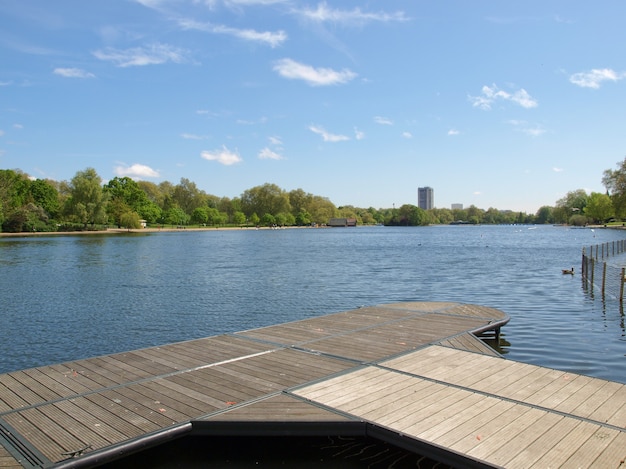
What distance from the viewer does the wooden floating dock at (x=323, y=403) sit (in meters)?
5.61

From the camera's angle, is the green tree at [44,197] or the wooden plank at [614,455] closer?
the wooden plank at [614,455]

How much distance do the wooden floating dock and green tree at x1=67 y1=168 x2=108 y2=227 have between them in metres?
98.8

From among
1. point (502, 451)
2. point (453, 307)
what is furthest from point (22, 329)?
point (502, 451)

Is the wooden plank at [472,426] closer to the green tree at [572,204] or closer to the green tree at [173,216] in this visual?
the green tree at [173,216]

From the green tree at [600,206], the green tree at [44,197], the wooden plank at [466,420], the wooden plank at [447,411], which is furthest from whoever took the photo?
the green tree at [600,206]

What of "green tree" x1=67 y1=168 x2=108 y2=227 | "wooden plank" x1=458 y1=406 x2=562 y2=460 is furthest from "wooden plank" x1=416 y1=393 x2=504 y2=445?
"green tree" x1=67 y1=168 x2=108 y2=227

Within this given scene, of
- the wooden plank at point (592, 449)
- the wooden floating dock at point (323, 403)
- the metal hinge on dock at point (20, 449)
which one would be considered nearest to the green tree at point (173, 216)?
the wooden floating dock at point (323, 403)

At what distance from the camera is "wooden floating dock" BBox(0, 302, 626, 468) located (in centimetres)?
561

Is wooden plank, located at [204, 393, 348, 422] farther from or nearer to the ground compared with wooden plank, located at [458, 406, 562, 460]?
nearer to the ground

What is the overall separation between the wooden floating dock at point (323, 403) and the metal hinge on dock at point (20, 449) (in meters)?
0.02

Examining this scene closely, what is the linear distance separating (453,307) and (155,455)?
10.4 meters

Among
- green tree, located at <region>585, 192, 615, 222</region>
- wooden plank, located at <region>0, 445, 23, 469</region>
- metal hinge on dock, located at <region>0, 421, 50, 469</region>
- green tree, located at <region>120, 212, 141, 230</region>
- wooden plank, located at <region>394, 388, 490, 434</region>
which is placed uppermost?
green tree, located at <region>585, 192, 615, 222</region>

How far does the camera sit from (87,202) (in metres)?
100

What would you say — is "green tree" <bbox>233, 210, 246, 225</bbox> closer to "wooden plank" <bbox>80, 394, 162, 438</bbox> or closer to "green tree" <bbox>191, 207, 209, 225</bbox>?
"green tree" <bbox>191, 207, 209, 225</bbox>
